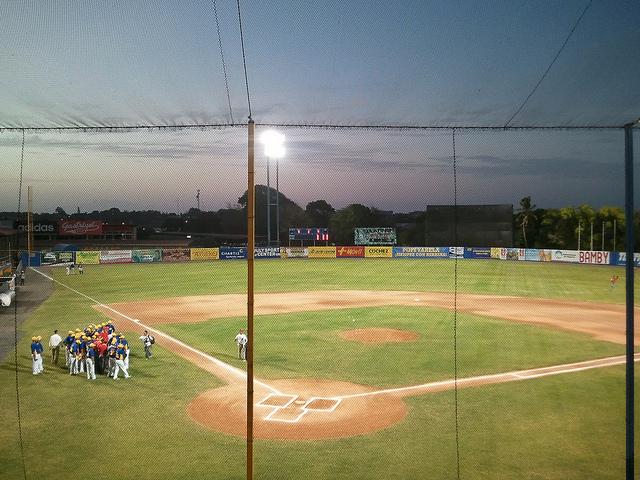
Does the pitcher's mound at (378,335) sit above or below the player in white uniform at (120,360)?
below

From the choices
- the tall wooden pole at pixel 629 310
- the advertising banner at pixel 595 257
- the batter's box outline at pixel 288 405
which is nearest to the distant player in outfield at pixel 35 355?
the batter's box outline at pixel 288 405

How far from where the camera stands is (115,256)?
55938 millimetres

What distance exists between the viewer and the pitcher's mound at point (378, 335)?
20625 millimetres

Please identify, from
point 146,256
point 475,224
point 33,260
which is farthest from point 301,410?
point 33,260

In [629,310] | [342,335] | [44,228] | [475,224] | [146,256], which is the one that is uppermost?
[475,224]

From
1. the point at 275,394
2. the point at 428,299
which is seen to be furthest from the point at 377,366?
the point at 428,299

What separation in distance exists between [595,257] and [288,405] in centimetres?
4853

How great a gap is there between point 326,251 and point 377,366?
47330 millimetres

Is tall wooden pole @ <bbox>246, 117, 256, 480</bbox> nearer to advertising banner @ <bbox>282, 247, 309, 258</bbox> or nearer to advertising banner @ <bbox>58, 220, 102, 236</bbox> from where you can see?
advertising banner @ <bbox>282, 247, 309, 258</bbox>

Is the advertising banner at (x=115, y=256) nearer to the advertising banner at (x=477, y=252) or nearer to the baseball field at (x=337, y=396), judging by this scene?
the baseball field at (x=337, y=396)

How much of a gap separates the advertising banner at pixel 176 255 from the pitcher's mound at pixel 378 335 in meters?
40.2

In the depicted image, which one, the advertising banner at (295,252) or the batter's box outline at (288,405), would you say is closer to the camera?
the batter's box outline at (288,405)

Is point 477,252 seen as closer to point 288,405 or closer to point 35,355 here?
point 288,405

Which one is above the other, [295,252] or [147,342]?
[295,252]
